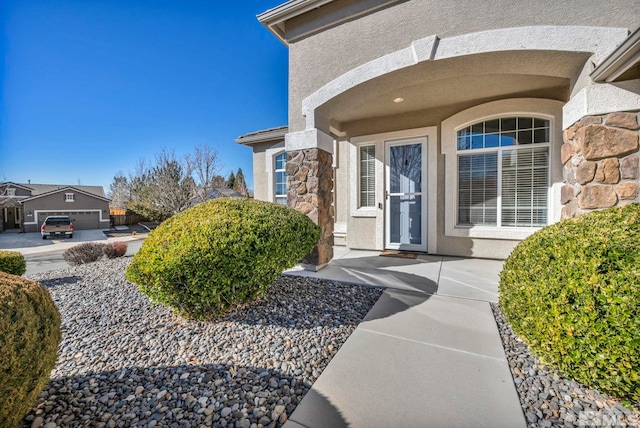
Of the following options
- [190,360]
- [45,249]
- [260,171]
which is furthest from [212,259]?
[45,249]

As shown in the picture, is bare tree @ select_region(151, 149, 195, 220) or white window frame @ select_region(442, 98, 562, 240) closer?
white window frame @ select_region(442, 98, 562, 240)

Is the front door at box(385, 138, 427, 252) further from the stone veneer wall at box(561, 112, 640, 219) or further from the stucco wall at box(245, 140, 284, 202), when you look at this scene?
the stucco wall at box(245, 140, 284, 202)

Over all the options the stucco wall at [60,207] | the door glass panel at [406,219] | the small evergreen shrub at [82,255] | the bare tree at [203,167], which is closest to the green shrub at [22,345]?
the door glass panel at [406,219]

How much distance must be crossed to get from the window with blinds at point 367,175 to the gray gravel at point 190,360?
3.24 meters

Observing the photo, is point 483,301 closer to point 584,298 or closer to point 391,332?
point 391,332

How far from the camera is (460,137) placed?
5707 millimetres

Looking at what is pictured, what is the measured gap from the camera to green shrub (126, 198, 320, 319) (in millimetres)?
2676

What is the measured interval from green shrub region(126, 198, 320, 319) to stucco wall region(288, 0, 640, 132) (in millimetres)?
2676

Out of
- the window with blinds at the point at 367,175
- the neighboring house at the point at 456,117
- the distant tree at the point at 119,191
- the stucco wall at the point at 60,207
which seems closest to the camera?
the neighboring house at the point at 456,117

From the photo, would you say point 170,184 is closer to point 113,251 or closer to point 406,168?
point 113,251

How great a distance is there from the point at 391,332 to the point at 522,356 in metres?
1.12

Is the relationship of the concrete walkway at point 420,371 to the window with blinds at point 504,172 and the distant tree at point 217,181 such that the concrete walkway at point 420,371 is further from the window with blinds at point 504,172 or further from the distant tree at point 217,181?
the distant tree at point 217,181

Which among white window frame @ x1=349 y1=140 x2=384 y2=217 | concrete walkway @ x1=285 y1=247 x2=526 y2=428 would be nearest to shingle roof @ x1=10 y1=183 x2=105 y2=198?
white window frame @ x1=349 y1=140 x2=384 y2=217

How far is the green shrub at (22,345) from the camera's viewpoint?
49.6 inches
